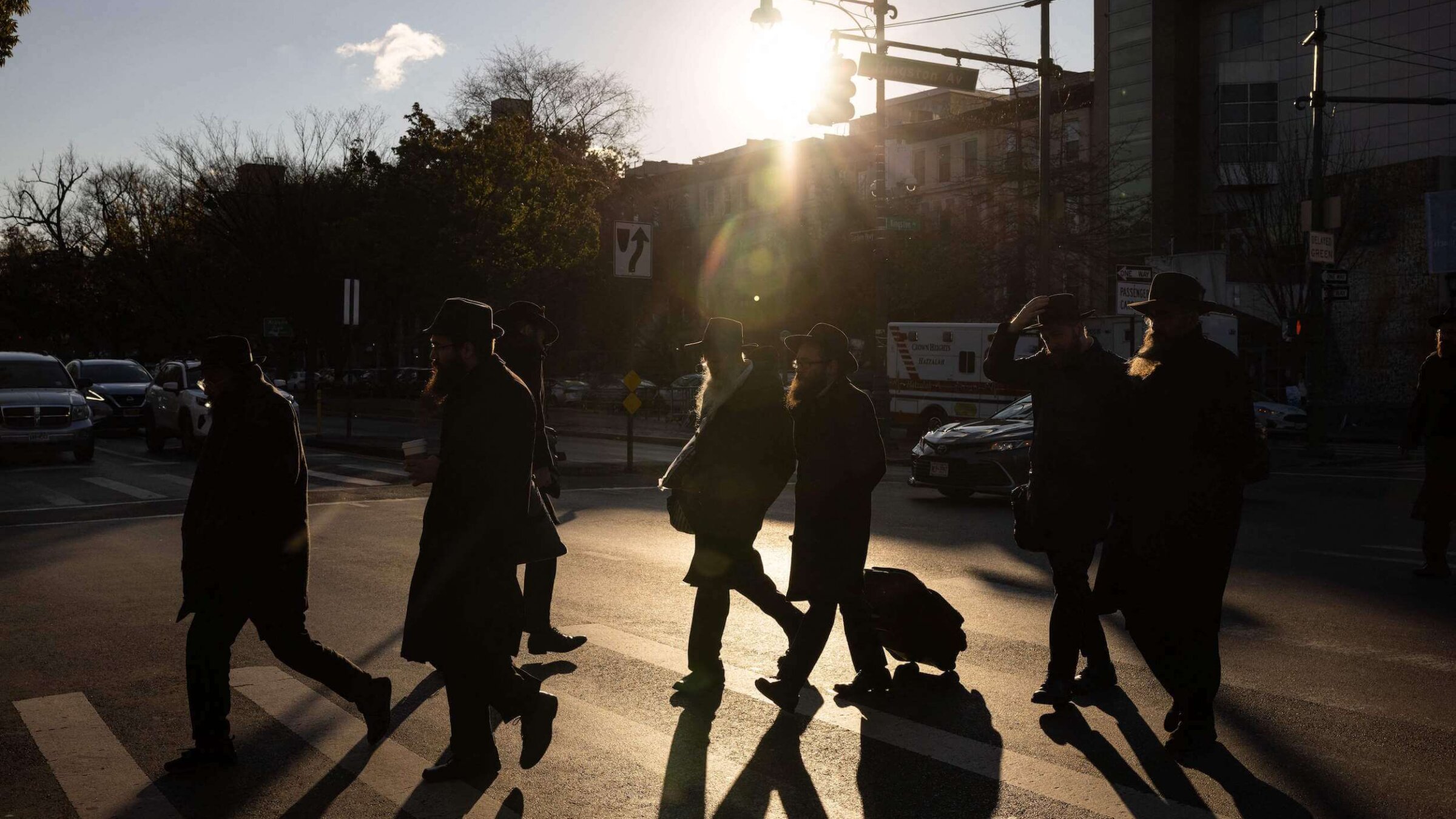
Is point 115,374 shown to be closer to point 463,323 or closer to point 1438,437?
point 1438,437

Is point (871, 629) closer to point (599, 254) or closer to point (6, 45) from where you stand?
point (6, 45)

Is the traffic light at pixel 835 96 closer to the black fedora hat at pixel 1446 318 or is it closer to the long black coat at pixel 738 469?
the black fedora hat at pixel 1446 318

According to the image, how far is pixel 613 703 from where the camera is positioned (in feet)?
19.9

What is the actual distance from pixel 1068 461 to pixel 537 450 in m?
3.18

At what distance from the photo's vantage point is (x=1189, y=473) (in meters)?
5.18

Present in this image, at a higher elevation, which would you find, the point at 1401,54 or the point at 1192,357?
the point at 1401,54

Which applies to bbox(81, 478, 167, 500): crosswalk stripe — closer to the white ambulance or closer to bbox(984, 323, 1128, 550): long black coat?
bbox(984, 323, 1128, 550): long black coat

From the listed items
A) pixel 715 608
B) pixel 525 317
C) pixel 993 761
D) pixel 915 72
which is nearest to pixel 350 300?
pixel 915 72

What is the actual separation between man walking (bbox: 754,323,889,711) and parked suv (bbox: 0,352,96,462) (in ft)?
64.0

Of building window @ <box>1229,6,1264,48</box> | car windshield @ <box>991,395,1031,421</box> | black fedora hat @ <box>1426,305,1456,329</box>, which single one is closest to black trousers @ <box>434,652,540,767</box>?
black fedora hat @ <box>1426,305,1456,329</box>

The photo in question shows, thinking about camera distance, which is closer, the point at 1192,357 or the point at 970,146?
the point at 1192,357

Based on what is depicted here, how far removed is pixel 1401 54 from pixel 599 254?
35095mm

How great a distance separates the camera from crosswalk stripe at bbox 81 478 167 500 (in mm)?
16672

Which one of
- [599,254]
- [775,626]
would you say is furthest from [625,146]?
[775,626]
